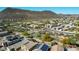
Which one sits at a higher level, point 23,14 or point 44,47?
point 23,14

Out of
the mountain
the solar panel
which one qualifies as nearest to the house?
the solar panel

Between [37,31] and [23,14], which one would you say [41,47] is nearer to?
[37,31]

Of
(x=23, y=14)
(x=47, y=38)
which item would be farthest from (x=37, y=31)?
(x=23, y=14)

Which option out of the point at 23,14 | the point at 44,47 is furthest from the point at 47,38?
the point at 23,14

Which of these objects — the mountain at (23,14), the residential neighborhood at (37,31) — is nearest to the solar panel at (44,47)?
the residential neighborhood at (37,31)

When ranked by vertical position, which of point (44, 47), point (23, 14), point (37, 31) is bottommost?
point (44, 47)

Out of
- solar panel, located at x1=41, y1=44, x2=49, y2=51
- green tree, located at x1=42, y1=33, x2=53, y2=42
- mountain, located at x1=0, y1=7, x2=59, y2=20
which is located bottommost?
solar panel, located at x1=41, y1=44, x2=49, y2=51

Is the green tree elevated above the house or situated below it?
above

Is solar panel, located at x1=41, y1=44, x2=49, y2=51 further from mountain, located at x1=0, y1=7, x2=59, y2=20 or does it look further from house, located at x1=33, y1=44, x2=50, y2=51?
mountain, located at x1=0, y1=7, x2=59, y2=20

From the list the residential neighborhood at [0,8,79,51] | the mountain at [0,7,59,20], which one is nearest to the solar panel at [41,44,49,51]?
the residential neighborhood at [0,8,79,51]

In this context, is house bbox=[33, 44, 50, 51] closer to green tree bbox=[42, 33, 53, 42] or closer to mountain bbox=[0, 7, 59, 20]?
green tree bbox=[42, 33, 53, 42]
